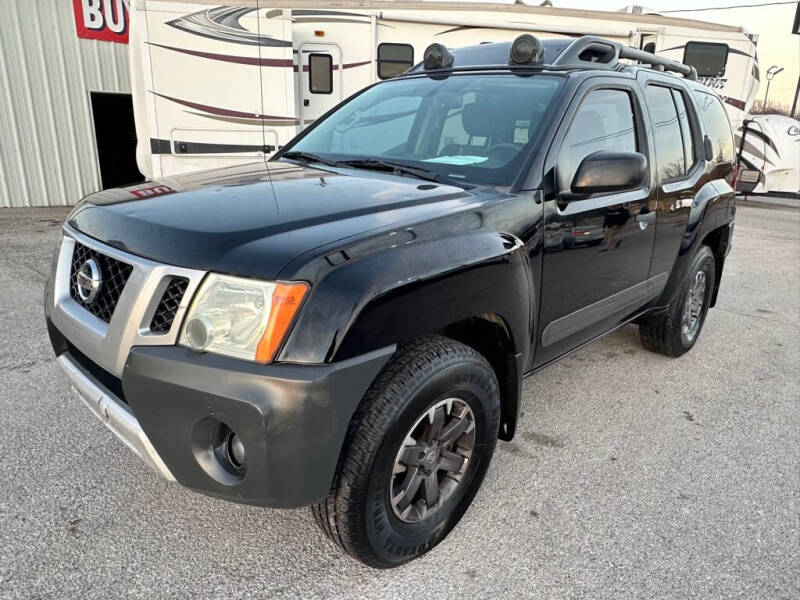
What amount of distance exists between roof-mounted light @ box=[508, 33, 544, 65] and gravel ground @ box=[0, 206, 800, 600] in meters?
1.88

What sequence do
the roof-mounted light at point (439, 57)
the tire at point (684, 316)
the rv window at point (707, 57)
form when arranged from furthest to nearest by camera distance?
the rv window at point (707, 57) → the tire at point (684, 316) → the roof-mounted light at point (439, 57)

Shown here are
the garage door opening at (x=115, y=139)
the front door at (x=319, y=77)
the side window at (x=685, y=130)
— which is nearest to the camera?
the side window at (x=685, y=130)

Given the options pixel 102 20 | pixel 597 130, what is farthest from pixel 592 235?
pixel 102 20

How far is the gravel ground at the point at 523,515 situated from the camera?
2.01 meters

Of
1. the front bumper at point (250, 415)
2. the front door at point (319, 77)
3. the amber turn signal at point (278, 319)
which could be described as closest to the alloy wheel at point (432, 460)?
the front bumper at point (250, 415)

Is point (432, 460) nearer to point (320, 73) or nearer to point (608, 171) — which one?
point (608, 171)

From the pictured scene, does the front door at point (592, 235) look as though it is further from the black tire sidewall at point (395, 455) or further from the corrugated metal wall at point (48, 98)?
the corrugated metal wall at point (48, 98)

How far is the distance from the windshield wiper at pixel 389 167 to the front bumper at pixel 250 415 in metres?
1.07

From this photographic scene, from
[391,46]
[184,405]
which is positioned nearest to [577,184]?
[184,405]

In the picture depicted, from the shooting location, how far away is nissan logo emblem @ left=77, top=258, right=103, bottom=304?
1958 mm

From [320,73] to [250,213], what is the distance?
754 cm

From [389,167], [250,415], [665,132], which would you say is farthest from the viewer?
[665,132]

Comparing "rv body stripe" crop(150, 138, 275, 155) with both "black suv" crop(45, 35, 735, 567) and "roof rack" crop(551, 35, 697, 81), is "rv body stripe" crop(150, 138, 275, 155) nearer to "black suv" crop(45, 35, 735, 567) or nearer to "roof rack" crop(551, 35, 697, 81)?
"black suv" crop(45, 35, 735, 567)

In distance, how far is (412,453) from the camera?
2.01 metres
